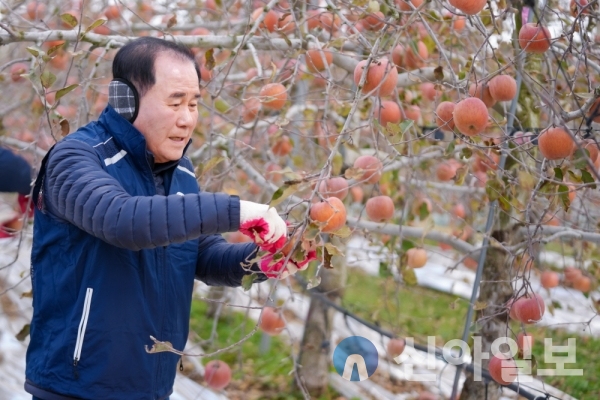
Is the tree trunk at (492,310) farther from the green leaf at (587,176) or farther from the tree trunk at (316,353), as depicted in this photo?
the tree trunk at (316,353)

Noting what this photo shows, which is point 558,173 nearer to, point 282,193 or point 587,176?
point 587,176

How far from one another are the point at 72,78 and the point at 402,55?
261 cm

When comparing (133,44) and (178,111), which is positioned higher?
(133,44)

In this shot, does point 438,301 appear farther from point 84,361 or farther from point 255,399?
point 84,361

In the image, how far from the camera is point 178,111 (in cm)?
137

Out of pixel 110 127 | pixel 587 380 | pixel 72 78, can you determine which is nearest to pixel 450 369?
pixel 587 380

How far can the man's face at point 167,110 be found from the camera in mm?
1352

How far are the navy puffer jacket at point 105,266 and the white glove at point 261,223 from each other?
0.08ft

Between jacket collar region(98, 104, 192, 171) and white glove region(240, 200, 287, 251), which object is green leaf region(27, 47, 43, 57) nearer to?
jacket collar region(98, 104, 192, 171)

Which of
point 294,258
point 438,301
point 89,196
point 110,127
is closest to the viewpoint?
point 89,196

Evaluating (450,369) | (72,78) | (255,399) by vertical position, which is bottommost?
(255,399)

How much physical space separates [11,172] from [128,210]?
2.85 feet

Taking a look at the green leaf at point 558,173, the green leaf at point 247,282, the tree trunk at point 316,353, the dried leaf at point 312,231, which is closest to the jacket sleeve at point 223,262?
the green leaf at point 247,282

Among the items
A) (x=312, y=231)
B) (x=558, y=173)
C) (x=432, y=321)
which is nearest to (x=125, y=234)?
(x=312, y=231)
